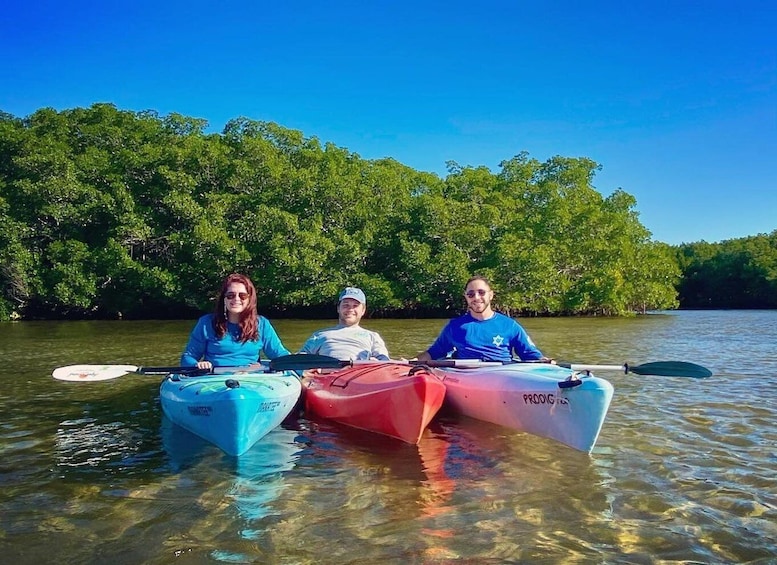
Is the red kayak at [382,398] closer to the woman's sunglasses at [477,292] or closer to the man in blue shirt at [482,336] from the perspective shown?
the man in blue shirt at [482,336]

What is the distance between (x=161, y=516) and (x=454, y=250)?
27643 millimetres

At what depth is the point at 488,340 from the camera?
639cm

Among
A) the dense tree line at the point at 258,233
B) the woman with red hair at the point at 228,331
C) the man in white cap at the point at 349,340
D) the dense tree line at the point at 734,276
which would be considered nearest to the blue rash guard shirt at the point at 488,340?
the man in white cap at the point at 349,340

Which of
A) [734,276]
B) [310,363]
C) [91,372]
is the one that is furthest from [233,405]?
[734,276]

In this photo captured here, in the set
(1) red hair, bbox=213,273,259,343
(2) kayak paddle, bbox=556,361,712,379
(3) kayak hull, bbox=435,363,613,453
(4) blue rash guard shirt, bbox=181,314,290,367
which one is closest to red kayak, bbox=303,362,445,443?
(3) kayak hull, bbox=435,363,613,453

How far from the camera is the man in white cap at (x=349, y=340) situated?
6621 mm

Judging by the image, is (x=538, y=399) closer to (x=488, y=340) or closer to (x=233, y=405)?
(x=488, y=340)

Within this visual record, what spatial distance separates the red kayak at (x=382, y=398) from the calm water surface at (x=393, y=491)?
0.53 feet

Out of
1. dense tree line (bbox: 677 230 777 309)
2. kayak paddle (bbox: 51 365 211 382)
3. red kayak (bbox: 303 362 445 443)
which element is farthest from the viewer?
dense tree line (bbox: 677 230 777 309)

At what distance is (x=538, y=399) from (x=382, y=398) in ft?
4.25

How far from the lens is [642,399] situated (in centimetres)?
749

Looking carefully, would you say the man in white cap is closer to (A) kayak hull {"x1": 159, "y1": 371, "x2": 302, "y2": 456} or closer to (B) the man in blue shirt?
(B) the man in blue shirt

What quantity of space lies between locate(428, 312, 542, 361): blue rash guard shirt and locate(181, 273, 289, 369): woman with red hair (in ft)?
5.98

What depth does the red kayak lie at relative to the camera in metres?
5.11
